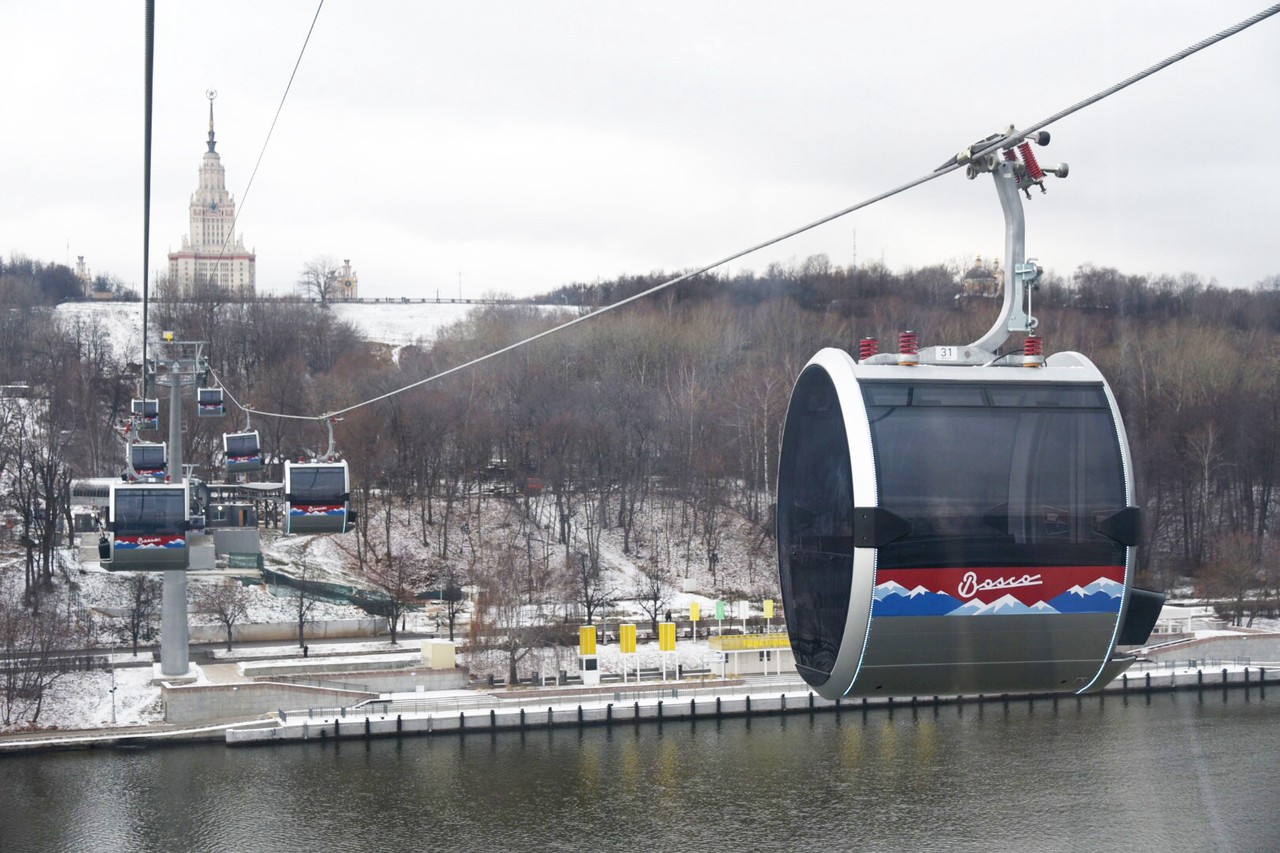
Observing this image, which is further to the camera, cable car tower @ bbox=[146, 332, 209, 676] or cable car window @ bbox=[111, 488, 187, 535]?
cable car tower @ bbox=[146, 332, 209, 676]

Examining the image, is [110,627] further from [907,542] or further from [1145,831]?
[907,542]

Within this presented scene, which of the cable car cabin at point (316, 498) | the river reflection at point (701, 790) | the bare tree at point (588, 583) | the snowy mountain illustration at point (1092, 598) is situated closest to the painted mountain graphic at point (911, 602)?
A: the snowy mountain illustration at point (1092, 598)

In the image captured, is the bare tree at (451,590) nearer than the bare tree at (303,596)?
No

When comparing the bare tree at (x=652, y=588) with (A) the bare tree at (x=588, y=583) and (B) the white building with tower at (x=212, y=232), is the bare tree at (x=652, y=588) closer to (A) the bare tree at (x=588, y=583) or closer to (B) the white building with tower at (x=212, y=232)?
(A) the bare tree at (x=588, y=583)

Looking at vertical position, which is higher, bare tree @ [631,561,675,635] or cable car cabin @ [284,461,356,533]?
cable car cabin @ [284,461,356,533]

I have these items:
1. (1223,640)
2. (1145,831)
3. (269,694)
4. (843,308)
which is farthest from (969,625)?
(843,308)

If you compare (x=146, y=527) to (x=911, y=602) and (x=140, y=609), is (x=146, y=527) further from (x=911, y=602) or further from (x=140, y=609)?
(x=140, y=609)

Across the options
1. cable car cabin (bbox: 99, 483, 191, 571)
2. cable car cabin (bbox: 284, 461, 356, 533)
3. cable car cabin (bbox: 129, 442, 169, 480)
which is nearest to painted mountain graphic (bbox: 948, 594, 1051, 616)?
cable car cabin (bbox: 284, 461, 356, 533)

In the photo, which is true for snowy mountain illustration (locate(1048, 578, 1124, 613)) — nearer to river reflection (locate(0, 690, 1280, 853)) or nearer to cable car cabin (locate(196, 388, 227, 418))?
river reflection (locate(0, 690, 1280, 853))
